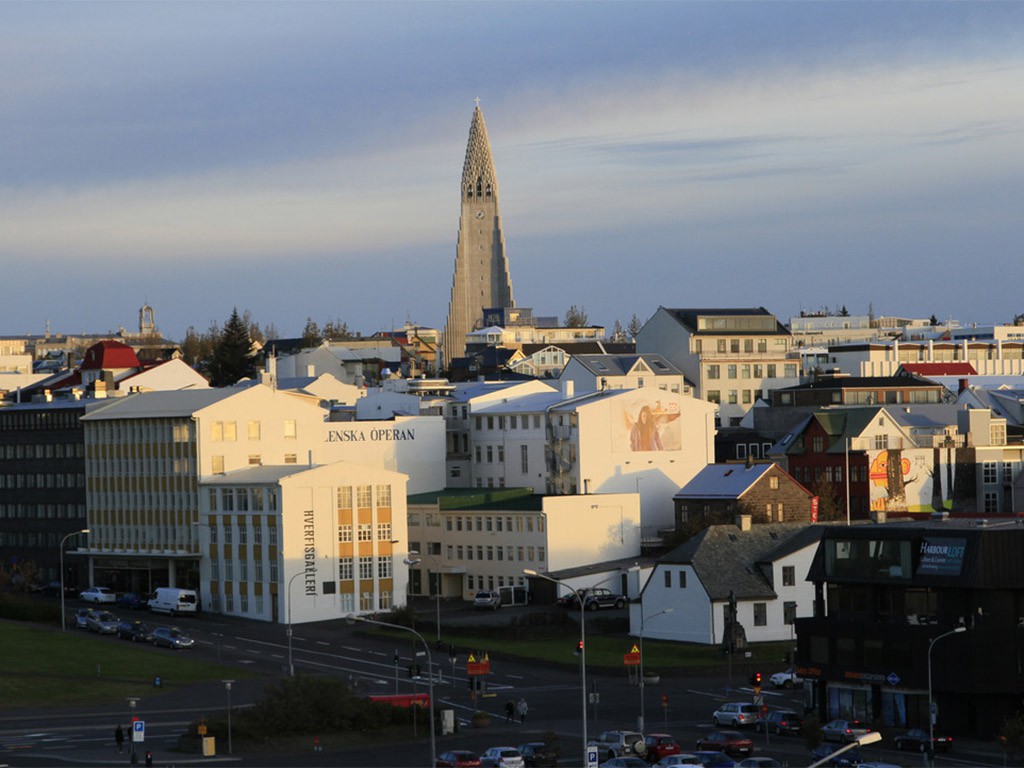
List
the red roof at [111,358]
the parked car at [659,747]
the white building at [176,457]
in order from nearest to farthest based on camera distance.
→ 1. the parked car at [659,747]
2. the white building at [176,457]
3. the red roof at [111,358]

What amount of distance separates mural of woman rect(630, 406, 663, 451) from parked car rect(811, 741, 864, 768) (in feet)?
234

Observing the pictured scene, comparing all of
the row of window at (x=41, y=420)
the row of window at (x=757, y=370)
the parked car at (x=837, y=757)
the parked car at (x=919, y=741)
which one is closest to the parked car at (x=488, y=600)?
the row of window at (x=41, y=420)

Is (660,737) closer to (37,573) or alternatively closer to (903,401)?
(37,573)

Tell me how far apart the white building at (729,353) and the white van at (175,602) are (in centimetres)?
7637

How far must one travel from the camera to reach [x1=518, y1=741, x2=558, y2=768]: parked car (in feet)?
230

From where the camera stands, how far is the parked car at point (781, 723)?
78481 mm

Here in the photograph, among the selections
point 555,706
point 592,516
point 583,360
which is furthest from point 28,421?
point 555,706

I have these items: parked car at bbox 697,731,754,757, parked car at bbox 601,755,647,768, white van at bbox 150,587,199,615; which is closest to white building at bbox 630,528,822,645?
white van at bbox 150,587,199,615

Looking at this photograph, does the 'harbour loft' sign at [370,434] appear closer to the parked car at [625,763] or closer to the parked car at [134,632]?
the parked car at [134,632]

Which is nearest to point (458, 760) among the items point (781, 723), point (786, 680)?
point (781, 723)

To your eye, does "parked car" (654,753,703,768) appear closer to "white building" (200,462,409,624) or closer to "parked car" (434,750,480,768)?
"parked car" (434,750,480,768)

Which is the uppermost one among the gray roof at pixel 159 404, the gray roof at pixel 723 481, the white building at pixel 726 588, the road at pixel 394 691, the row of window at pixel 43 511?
the gray roof at pixel 159 404

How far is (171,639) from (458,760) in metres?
40.6

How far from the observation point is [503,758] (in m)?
69.6
